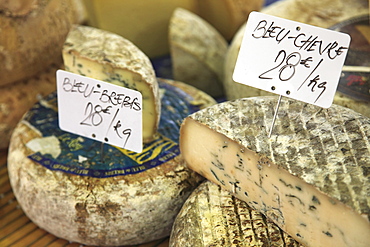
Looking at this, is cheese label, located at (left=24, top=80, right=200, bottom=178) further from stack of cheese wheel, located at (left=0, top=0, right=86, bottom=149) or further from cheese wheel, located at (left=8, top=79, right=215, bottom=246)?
stack of cheese wheel, located at (left=0, top=0, right=86, bottom=149)

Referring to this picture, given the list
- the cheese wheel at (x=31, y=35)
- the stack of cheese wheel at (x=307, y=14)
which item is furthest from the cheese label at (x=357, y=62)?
the cheese wheel at (x=31, y=35)

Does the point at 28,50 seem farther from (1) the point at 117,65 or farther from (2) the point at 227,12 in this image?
(2) the point at 227,12

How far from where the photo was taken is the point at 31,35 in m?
1.91

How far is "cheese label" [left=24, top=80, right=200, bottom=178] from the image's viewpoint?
1547mm

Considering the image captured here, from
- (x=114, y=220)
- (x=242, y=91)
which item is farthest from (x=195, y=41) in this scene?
(x=114, y=220)

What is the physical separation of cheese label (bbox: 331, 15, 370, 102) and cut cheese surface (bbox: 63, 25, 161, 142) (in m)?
0.74

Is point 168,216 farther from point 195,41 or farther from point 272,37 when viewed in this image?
point 195,41

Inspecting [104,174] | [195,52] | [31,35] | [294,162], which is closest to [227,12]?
[195,52]

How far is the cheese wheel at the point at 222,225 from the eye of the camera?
126 cm

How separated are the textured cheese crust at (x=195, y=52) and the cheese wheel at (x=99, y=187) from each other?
0.70 meters

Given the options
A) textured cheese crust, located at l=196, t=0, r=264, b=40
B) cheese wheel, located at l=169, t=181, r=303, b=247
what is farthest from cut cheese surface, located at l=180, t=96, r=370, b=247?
textured cheese crust, located at l=196, t=0, r=264, b=40

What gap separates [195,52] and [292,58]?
3.36ft

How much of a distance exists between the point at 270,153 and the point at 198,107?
69 cm

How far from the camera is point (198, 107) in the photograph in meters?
1.89
